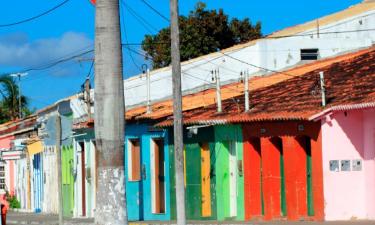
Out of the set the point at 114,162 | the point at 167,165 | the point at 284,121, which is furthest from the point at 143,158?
the point at 114,162

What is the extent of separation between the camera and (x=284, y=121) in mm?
23656

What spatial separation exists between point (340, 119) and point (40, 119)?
22369mm

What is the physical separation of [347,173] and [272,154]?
2.41 metres

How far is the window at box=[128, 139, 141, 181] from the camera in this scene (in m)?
30.2

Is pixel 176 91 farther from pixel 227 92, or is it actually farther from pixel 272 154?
pixel 227 92

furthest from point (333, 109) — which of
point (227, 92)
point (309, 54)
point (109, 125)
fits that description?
point (309, 54)

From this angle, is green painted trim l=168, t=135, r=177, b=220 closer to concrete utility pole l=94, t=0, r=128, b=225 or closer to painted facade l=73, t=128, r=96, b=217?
painted facade l=73, t=128, r=96, b=217

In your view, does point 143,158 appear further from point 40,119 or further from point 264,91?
point 40,119

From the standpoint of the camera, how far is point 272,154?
24.5 metres

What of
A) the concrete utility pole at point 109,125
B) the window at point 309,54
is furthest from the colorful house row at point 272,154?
the window at point 309,54

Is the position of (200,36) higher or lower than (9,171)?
higher

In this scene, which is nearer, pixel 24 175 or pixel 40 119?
pixel 40 119

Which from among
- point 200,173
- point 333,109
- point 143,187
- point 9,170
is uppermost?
point 333,109

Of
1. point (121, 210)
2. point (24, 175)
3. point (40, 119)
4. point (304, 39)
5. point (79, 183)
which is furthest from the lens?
point (24, 175)
